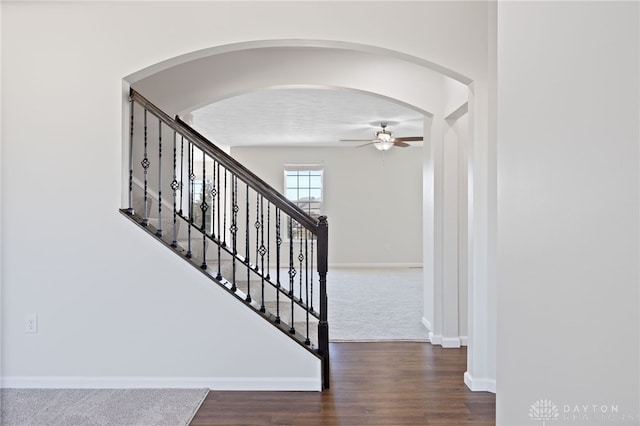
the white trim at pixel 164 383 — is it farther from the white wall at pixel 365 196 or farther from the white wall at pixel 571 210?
the white wall at pixel 365 196

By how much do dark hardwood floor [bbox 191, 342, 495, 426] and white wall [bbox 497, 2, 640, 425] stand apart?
2044mm

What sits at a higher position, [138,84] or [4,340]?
[138,84]

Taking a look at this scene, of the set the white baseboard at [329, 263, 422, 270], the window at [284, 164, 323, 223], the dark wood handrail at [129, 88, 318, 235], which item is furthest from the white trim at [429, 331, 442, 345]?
the window at [284, 164, 323, 223]

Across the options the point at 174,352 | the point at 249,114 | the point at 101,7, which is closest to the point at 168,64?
the point at 101,7

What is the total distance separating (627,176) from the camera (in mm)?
510

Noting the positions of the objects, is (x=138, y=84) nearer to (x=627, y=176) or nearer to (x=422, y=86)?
(x=422, y=86)

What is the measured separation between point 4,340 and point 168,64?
2.21 meters

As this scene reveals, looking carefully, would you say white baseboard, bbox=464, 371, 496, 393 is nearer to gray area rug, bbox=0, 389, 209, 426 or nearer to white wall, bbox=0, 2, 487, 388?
white wall, bbox=0, 2, 487, 388

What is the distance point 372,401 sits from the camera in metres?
3.04

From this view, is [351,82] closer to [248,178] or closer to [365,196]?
[248,178]

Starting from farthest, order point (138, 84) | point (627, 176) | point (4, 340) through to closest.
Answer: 1. point (138, 84)
2. point (4, 340)
3. point (627, 176)

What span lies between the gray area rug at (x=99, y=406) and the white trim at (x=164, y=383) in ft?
0.15

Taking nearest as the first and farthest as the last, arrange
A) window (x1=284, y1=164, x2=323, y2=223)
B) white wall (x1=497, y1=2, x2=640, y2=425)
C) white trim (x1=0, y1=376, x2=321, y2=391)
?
white wall (x1=497, y1=2, x2=640, y2=425), white trim (x1=0, y1=376, x2=321, y2=391), window (x1=284, y1=164, x2=323, y2=223)

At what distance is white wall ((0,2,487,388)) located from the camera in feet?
10.7
